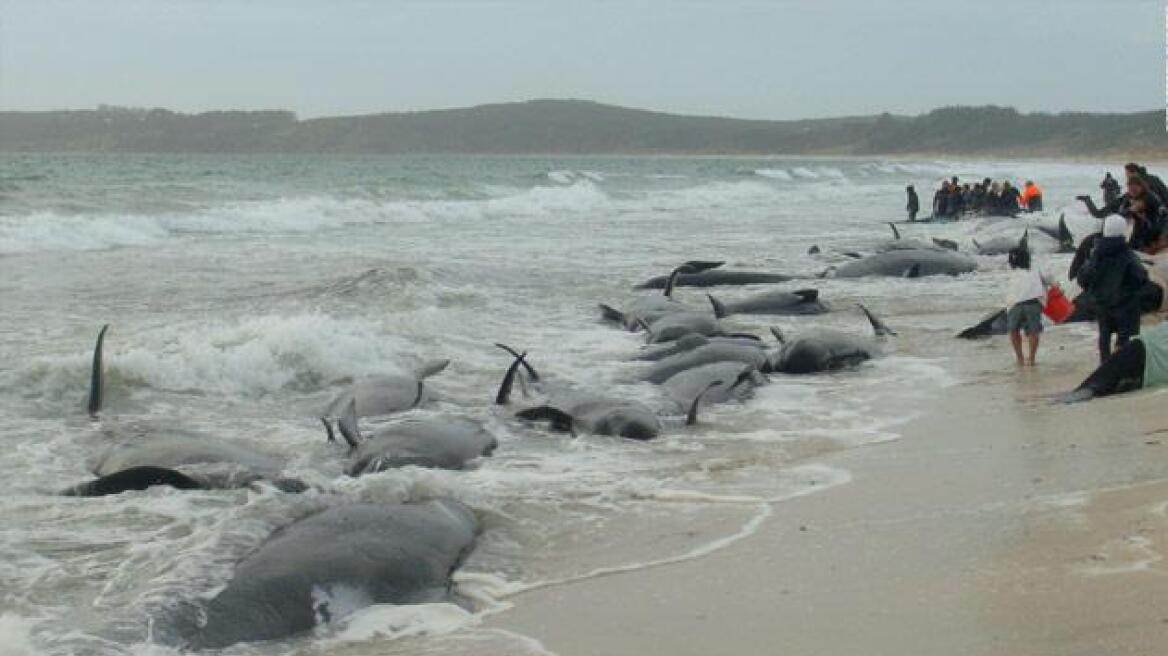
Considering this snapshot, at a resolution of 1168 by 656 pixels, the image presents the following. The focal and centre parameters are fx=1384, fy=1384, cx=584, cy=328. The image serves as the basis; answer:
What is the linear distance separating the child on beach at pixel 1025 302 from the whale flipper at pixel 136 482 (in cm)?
627

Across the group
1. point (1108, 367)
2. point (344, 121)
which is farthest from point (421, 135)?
point (1108, 367)

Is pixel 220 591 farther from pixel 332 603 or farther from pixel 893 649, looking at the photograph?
pixel 893 649

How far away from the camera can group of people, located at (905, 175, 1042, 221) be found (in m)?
32.6

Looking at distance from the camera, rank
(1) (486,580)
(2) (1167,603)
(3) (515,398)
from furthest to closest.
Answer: (3) (515,398) → (1) (486,580) → (2) (1167,603)

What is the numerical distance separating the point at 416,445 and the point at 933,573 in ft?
10.8

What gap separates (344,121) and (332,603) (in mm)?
132487

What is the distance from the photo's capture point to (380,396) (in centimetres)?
927

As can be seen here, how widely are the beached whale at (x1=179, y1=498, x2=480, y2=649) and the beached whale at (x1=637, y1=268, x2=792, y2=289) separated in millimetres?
11856

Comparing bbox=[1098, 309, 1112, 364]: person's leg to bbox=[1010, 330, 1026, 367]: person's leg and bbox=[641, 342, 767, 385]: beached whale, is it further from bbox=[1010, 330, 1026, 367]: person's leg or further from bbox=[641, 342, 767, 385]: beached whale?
bbox=[641, 342, 767, 385]: beached whale

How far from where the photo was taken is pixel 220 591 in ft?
16.4

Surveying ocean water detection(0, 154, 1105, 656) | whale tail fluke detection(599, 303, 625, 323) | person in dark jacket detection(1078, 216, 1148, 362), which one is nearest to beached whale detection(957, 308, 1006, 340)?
ocean water detection(0, 154, 1105, 656)

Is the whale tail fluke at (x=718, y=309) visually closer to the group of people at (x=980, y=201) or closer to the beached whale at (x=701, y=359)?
the beached whale at (x=701, y=359)

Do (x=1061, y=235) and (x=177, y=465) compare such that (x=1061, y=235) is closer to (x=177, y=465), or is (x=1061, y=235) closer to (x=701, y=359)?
(x=701, y=359)

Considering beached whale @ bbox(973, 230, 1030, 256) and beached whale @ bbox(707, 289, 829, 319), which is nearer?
beached whale @ bbox(707, 289, 829, 319)
